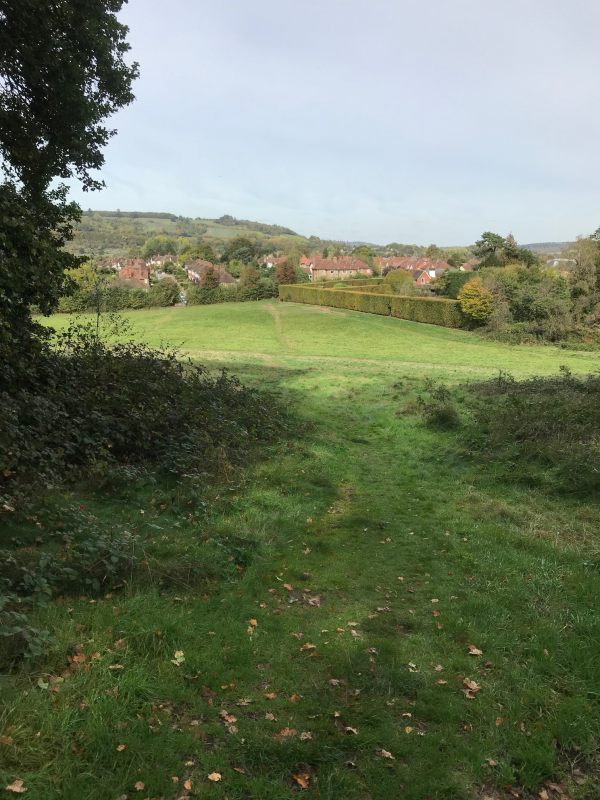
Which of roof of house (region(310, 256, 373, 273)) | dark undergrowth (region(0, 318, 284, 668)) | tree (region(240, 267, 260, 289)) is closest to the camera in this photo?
dark undergrowth (region(0, 318, 284, 668))

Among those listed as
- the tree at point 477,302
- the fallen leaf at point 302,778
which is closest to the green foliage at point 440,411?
the fallen leaf at point 302,778

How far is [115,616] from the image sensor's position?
16.3 ft

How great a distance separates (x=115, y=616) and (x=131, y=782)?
1741mm

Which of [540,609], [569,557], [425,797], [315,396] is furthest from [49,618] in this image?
[315,396]

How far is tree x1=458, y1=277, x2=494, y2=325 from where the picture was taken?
47.6 metres

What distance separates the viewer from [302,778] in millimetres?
3670

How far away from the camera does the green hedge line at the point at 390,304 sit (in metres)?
50.9

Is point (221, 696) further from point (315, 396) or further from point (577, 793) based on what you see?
point (315, 396)

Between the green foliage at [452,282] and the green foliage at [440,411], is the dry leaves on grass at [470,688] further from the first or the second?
the green foliage at [452,282]

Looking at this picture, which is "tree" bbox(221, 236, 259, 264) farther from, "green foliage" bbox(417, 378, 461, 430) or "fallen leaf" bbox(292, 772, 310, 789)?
"fallen leaf" bbox(292, 772, 310, 789)

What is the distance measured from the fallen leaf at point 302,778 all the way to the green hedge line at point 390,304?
49832mm

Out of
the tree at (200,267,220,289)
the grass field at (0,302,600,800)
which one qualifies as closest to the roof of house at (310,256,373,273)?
the tree at (200,267,220,289)

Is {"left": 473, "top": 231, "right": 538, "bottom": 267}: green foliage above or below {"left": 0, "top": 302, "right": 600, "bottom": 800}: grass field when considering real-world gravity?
above

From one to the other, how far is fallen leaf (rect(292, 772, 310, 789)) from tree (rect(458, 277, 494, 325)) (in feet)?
155
